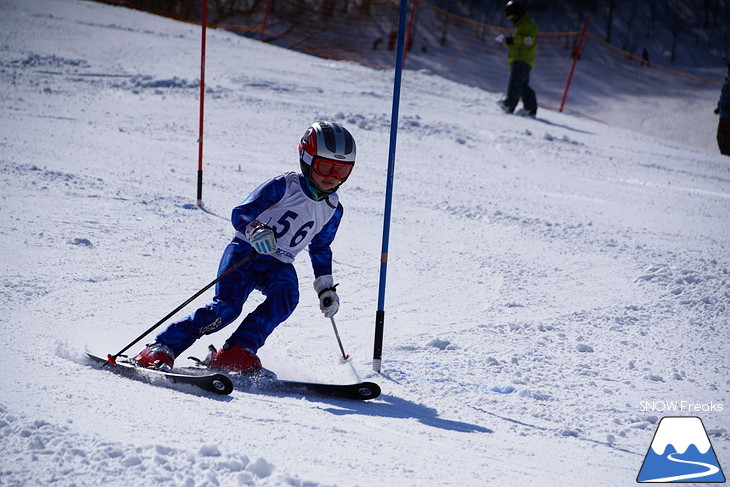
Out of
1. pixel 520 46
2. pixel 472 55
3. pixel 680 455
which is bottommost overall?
pixel 680 455

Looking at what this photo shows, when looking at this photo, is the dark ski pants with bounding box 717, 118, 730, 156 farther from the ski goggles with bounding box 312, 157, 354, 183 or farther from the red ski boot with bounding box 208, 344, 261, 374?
→ the red ski boot with bounding box 208, 344, 261, 374

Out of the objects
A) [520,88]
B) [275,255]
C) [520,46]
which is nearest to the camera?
[275,255]

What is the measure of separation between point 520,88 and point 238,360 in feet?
34.1

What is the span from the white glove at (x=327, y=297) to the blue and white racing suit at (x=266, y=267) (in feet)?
0.30

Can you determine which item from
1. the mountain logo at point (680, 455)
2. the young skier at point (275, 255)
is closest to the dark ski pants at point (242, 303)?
the young skier at point (275, 255)

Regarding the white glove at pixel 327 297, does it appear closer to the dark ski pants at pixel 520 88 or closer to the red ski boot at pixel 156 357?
the red ski boot at pixel 156 357

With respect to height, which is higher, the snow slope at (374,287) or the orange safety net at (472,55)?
the orange safety net at (472,55)

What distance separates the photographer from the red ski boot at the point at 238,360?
3883 mm

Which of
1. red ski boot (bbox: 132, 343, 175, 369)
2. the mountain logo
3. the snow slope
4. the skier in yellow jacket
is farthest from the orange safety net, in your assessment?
red ski boot (bbox: 132, 343, 175, 369)

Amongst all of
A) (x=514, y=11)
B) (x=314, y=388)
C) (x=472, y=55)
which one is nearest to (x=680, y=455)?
(x=314, y=388)

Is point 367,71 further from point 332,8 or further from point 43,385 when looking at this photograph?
point 43,385

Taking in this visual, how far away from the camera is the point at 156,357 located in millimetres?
3777

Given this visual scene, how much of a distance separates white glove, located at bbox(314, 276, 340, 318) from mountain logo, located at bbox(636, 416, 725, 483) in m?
1.90

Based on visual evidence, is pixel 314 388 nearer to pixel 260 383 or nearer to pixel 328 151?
pixel 260 383
